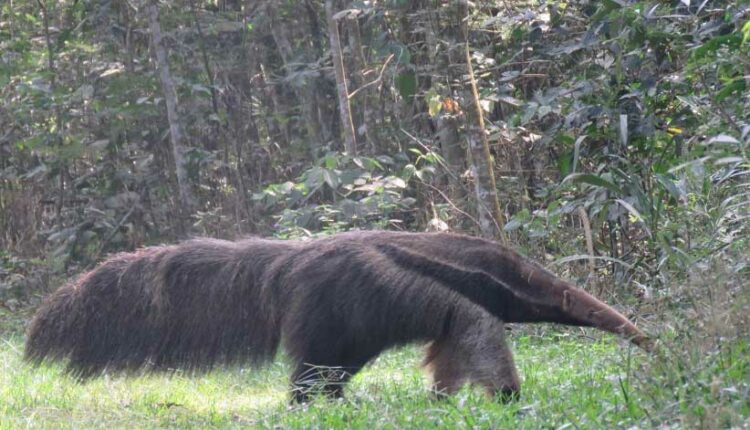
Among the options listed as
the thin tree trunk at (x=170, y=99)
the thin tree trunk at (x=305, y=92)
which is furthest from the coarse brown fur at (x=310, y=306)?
the thin tree trunk at (x=305, y=92)

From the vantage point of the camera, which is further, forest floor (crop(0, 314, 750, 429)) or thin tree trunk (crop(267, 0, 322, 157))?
thin tree trunk (crop(267, 0, 322, 157))

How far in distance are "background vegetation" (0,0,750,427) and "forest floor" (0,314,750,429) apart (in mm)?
27

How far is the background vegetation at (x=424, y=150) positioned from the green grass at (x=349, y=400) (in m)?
0.04

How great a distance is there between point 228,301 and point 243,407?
599 millimetres

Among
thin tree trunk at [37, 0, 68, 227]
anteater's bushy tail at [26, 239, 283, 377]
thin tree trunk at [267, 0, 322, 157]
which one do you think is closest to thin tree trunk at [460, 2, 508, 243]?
anteater's bushy tail at [26, 239, 283, 377]

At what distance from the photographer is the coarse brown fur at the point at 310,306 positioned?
5.33 meters

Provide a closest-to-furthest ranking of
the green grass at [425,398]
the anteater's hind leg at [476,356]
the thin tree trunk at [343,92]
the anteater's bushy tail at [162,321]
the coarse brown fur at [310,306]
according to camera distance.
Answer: the green grass at [425,398], the anteater's hind leg at [476,356], the coarse brown fur at [310,306], the anteater's bushy tail at [162,321], the thin tree trunk at [343,92]

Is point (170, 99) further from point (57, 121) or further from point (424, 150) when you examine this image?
point (424, 150)

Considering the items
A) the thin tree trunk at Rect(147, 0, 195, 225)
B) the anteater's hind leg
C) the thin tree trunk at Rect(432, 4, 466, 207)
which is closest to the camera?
the anteater's hind leg

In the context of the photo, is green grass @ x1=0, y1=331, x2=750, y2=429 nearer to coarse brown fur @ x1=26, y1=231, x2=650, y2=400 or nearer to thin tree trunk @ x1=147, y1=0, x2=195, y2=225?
coarse brown fur @ x1=26, y1=231, x2=650, y2=400

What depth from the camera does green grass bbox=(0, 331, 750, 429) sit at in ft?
11.8

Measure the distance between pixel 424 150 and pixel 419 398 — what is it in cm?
655

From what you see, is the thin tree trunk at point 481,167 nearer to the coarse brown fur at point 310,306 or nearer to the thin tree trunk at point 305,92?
the coarse brown fur at point 310,306

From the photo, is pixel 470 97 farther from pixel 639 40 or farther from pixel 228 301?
pixel 228 301
